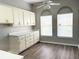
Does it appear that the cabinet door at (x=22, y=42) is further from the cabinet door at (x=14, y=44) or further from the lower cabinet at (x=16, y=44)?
the cabinet door at (x=14, y=44)

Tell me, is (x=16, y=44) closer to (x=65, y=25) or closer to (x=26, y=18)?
(x=26, y=18)

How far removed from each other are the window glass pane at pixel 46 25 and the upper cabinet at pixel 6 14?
286 cm

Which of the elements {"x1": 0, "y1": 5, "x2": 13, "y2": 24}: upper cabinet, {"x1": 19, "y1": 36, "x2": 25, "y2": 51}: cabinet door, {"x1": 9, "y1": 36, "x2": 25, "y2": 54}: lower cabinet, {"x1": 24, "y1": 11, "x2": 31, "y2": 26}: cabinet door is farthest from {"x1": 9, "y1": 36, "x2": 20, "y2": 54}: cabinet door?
{"x1": 24, "y1": 11, "x2": 31, "y2": 26}: cabinet door

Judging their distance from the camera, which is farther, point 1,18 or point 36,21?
point 36,21

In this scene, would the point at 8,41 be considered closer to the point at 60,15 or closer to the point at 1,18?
the point at 1,18

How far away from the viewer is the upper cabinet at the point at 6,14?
123 inches

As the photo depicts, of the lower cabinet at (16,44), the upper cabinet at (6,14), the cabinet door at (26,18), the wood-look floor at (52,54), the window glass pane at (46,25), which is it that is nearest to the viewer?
the upper cabinet at (6,14)

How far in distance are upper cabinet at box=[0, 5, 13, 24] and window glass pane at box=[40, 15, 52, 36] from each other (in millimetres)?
2860

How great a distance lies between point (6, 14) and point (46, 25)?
3.24 metres

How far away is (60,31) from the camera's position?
5371mm

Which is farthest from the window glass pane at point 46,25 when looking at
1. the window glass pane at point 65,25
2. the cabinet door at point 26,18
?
the cabinet door at point 26,18

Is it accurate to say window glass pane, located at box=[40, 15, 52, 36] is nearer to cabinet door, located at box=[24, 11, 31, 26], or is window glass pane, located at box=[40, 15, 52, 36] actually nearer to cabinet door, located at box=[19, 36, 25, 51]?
cabinet door, located at box=[24, 11, 31, 26]

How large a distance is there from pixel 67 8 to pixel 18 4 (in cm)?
312

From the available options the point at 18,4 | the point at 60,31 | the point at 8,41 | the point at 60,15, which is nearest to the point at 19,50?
the point at 8,41
